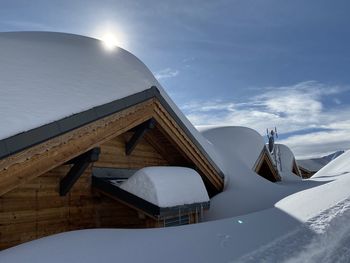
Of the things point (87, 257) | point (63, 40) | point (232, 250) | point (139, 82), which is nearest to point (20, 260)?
point (87, 257)

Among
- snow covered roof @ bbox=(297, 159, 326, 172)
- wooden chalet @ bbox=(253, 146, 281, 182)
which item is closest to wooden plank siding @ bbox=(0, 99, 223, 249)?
wooden chalet @ bbox=(253, 146, 281, 182)

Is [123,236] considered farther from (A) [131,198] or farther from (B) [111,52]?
(B) [111,52]

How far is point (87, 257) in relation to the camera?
3875 millimetres

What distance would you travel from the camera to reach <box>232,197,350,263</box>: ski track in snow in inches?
135

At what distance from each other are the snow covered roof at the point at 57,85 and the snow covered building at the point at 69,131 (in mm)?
18

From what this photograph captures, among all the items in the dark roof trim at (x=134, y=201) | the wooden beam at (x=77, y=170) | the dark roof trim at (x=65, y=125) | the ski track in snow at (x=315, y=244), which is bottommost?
the ski track in snow at (x=315, y=244)

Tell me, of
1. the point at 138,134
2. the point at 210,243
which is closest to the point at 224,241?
the point at 210,243

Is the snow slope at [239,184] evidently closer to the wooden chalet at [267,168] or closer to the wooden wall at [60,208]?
the wooden chalet at [267,168]

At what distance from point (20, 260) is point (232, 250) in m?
2.51

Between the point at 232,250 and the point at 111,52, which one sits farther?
the point at 111,52

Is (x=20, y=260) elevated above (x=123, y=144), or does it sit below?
below

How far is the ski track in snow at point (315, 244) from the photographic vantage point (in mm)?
3434

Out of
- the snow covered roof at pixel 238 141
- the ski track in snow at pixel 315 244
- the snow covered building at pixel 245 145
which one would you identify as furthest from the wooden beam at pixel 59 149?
the snow covered roof at pixel 238 141

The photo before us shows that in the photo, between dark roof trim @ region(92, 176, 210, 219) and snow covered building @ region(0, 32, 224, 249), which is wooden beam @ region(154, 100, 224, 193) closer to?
snow covered building @ region(0, 32, 224, 249)
